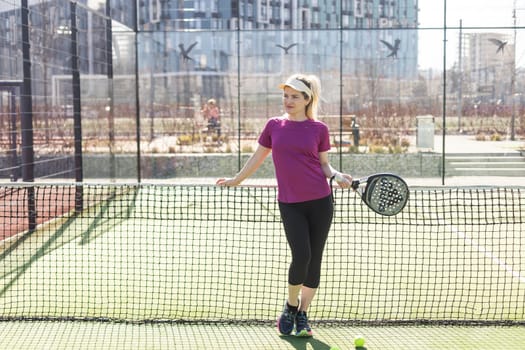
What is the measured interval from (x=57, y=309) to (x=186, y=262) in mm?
1848

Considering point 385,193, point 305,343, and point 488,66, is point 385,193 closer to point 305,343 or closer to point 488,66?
point 305,343

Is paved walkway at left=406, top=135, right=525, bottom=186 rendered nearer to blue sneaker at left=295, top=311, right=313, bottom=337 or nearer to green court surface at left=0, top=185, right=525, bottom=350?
green court surface at left=0, top=185, right=525, bottom=350

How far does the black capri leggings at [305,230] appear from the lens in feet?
15.0

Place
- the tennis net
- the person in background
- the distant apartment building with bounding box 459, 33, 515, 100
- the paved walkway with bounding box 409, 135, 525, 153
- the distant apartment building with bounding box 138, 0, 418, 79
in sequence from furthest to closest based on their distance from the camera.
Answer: the person in background
the distant apartment building with bounding box 138, 0, 418, 79
the paved walkway with bounding box 409, 135, 525, 153
the distant apartment building with bounding box 459, 33, 515, 100
the tennis net

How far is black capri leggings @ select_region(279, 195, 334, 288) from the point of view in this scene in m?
4.57

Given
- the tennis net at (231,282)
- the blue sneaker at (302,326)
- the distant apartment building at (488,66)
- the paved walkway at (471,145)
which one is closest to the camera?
the blue sneaker at (302,326)

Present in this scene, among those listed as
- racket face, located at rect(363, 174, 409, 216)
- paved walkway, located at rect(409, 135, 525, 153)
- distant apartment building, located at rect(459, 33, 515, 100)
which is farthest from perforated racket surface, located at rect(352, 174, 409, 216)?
paved walkway, located at rect(409, 135, 525, 153)

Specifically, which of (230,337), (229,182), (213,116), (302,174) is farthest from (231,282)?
(213,116)

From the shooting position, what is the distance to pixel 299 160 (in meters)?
4.56

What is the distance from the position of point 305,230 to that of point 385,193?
0.60m

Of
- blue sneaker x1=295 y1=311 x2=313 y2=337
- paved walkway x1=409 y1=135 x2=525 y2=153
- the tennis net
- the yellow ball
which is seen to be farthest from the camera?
paved walkway x1=409 y1=135 x2=525 y2=153


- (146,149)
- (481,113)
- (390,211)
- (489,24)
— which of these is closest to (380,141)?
(481,113)

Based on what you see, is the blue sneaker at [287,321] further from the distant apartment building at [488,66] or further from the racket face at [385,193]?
the distant apartment building at [488,66]

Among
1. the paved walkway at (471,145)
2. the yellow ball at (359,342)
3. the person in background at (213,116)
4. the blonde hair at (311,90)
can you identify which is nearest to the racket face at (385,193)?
the blonde hair at (311,90)
